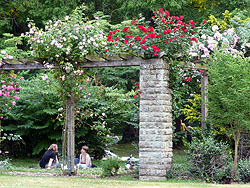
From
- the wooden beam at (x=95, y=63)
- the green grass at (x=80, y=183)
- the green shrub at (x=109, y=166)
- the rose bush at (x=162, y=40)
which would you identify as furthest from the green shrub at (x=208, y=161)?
the rose bush at (x=162, y=40)

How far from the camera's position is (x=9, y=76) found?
39.8 feet

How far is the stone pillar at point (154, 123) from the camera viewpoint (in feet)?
32.6

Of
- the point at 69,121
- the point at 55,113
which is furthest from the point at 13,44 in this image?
the point at 69,121

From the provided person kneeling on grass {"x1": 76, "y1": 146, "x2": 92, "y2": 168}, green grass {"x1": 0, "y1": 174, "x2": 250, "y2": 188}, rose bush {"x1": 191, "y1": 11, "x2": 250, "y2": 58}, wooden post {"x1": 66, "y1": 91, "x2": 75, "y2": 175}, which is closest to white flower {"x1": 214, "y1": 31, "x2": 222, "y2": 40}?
rose bush {"x1": 191, "y1": 11, "x2": 250, "y2": 58}

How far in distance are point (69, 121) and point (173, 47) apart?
2846 mm

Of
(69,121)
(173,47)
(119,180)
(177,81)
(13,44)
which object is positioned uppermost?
(13,44)

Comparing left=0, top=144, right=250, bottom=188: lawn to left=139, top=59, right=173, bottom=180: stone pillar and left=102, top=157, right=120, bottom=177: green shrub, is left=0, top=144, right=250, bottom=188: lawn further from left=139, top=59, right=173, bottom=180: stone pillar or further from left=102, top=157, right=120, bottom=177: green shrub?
left=139, top=59, right=173, bottom=180: stone pillar

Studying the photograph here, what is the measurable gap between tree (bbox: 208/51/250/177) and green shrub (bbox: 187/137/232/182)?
0.31 m

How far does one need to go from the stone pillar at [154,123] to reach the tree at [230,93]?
0.99 metres

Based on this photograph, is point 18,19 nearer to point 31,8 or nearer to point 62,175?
point 31,8

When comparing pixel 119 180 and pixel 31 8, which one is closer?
pixel 119 180

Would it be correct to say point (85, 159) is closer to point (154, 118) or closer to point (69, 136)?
point (69, 136)

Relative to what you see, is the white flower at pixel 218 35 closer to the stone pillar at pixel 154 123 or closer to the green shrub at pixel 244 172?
the stone pillar at pixel 154 123

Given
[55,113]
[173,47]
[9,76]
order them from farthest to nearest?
[55,113]
[9,76]
[173,47]
